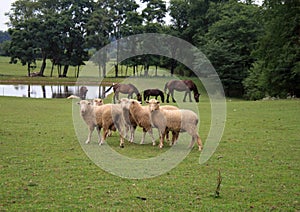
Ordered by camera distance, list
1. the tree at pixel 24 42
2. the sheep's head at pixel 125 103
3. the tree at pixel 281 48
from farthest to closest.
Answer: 1. the tree at pixel 24 42
2. the tree at pixel 281 48
3. the sheep's head at pixel 125 103

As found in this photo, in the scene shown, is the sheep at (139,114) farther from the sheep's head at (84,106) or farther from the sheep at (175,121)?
the sheep's head at (84,106)

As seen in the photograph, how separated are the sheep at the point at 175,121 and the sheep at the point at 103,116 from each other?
100 cm

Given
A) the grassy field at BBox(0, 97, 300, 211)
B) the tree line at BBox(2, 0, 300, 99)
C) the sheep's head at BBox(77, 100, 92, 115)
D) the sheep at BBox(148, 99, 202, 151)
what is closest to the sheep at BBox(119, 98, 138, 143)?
the grassy field at BBox(0, 97, 300, 211)

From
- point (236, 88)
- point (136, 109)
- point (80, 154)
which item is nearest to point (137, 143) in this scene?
point (136, 109)

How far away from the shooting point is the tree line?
1293 inches

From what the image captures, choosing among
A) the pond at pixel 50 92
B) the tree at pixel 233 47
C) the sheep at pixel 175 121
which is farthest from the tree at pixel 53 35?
the sheep at pixel 175 121

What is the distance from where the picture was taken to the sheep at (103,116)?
12.8 meters

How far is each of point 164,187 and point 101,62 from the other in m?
49.8

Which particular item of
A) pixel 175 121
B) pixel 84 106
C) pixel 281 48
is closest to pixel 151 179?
pixel 175 121

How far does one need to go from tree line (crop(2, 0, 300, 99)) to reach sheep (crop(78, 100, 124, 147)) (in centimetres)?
1963

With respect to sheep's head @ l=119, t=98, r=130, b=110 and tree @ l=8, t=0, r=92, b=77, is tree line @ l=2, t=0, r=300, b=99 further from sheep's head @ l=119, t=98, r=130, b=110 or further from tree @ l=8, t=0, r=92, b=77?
sheep's head @ l=119, t=98, r=130, b=110

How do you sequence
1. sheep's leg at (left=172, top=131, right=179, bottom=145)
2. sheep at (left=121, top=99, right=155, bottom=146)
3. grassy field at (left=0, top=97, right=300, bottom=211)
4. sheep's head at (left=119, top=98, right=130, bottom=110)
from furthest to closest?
1. sheep at (left=121, top=99, right=155, bottom=146)
2. sheep's head at (left=119, top=98, right=130, bottom=110)
3. sheep's leg at (left=172, top=131, right=179, bottom=145)
4. grassy field at (left=0, top=97, right=300, bottom=211)

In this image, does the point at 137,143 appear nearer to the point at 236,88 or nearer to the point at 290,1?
the point at 290,1

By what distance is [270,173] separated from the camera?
941 cm
